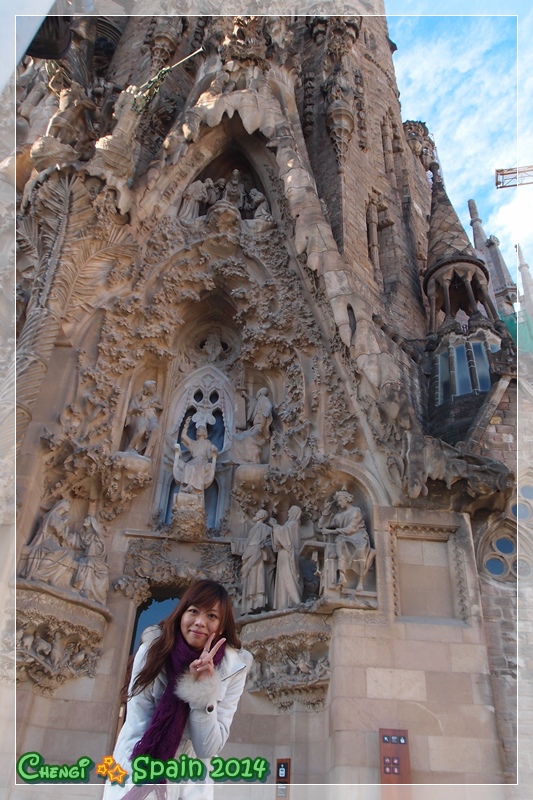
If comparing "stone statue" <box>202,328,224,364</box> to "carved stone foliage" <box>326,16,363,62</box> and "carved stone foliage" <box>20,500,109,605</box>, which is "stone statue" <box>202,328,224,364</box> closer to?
"carved stone foliage" <box>20,500,109,605</box>

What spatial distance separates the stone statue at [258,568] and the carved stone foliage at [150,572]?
63 cm

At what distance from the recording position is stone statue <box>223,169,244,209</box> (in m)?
10.7

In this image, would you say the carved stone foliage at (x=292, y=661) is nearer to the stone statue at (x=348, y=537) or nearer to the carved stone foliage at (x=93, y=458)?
the stone statue at (x=348, y=537)

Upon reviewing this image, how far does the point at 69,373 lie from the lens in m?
8.45

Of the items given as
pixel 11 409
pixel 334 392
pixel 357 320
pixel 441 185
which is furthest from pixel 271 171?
pixel 441 185

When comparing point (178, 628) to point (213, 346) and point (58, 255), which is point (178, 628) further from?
point (213, 346)

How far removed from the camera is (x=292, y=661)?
23.2 ft

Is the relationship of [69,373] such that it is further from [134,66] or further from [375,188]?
[134,66]

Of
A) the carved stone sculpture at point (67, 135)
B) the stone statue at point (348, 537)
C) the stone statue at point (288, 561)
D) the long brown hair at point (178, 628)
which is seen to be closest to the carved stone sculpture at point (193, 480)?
the stone statue at point (288, 561)

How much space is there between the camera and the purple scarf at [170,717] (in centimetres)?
255

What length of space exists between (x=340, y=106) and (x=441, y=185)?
353 cm

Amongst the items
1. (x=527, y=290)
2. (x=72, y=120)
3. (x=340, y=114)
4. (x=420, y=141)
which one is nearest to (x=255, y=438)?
(x=72, y=120)

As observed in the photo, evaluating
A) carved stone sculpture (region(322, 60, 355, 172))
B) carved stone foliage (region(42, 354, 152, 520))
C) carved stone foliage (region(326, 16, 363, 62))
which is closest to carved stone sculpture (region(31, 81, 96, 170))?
carved stone foliage (region(42, 354, 152, 520))

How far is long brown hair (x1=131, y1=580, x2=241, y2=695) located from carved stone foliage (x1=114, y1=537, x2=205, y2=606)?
5.24 metres
